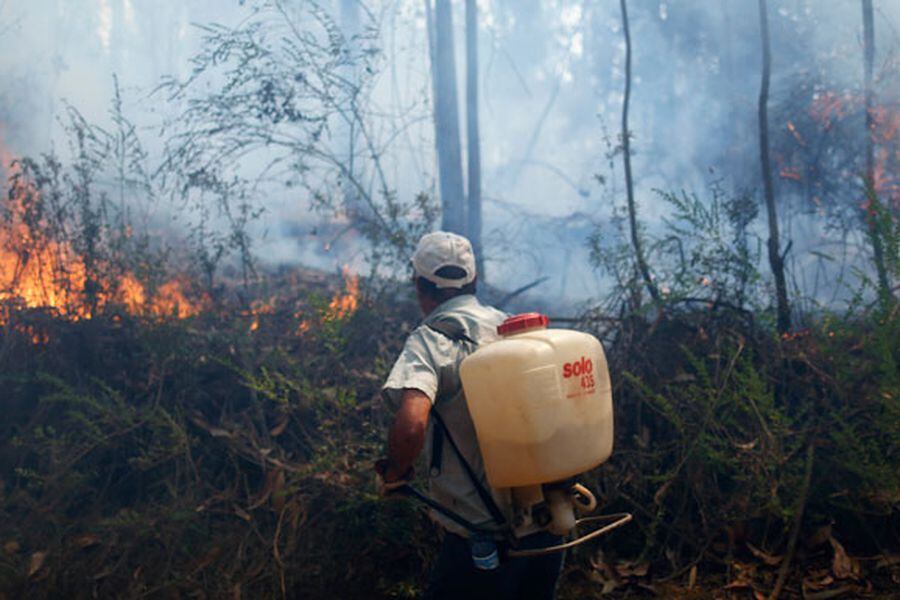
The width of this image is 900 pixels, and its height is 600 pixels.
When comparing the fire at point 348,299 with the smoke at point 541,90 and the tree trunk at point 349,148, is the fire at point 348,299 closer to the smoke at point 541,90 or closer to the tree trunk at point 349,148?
the tree trunk at point 349,148

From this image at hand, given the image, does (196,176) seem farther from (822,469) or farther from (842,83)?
(842,83)

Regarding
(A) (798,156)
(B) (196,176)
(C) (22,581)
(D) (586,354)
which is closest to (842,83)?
(A) (798,156)

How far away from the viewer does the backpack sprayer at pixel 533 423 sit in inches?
88.4

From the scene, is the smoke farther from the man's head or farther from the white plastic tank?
the white plastic tank

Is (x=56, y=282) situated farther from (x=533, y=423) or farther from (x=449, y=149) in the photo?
(x=533, y=423)

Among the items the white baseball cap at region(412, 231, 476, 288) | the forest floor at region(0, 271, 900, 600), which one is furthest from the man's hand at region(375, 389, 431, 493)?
the forest floor at region(0, 271, 900, 600)

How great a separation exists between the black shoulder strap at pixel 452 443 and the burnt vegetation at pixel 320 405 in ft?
5.92

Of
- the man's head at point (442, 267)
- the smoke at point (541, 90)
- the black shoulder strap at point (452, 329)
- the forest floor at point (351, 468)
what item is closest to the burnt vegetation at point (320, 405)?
the forest floor at point (351, 468)

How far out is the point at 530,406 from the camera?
2242mm

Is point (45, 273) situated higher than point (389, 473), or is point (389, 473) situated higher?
point (45, 273)

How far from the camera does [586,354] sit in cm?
239

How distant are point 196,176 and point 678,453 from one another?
15.4 ft

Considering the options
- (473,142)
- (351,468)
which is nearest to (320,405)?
(351,468)

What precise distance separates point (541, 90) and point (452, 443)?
1262 centimetres
